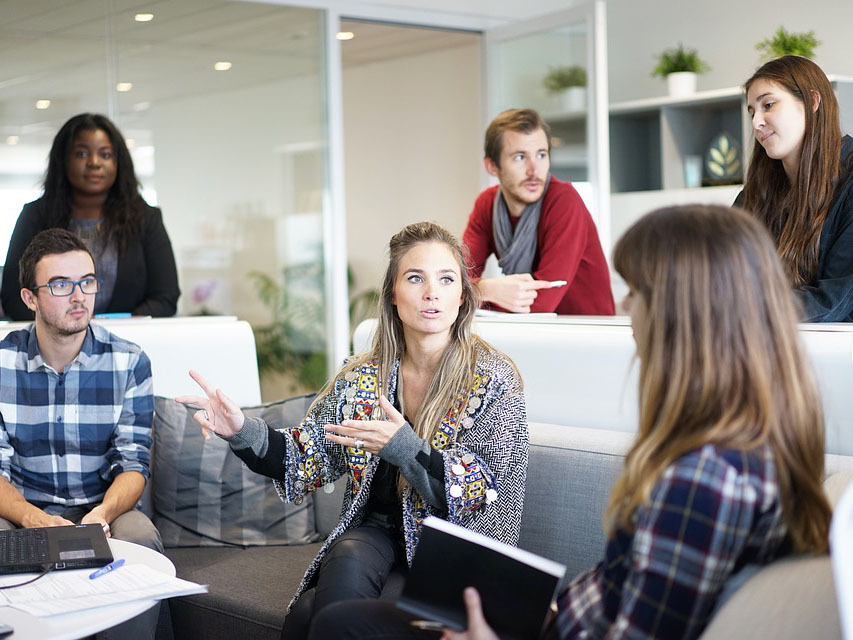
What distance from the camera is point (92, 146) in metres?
3.85

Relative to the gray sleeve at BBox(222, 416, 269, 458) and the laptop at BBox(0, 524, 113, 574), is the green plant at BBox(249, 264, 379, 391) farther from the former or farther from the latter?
the laptop at BBox(0, 524, 113, 574)

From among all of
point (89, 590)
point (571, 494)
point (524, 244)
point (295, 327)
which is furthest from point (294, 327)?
point (89, 590)

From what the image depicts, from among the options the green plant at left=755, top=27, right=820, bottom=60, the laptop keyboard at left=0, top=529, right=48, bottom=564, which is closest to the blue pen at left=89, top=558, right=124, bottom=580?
the laptop keyboard at left=0, top=529, right=48, bottom=564

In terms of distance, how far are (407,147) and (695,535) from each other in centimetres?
637

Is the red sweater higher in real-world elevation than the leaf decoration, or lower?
lower

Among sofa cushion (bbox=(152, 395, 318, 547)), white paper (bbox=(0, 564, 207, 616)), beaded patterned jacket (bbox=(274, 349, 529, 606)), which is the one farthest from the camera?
sofa cushion (bbox=(152, 395, 318, 547))

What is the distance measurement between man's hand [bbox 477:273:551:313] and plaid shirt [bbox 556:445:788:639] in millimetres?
1576

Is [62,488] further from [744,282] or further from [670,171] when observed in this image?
[670,171]

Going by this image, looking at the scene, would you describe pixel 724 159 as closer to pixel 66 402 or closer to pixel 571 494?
pixel 571 494

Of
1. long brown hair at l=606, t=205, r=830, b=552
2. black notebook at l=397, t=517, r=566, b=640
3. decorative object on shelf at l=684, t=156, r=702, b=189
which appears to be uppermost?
decorative object on shelf at l=684, t=156, r=702, b=189

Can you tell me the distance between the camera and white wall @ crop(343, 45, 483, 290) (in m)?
6.89

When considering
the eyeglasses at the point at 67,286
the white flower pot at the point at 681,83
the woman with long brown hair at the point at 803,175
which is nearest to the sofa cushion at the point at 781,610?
the woman with long brown hair at the point at 803,175

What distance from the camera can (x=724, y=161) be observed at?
508 cm

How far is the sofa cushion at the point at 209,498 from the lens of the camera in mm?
2793
